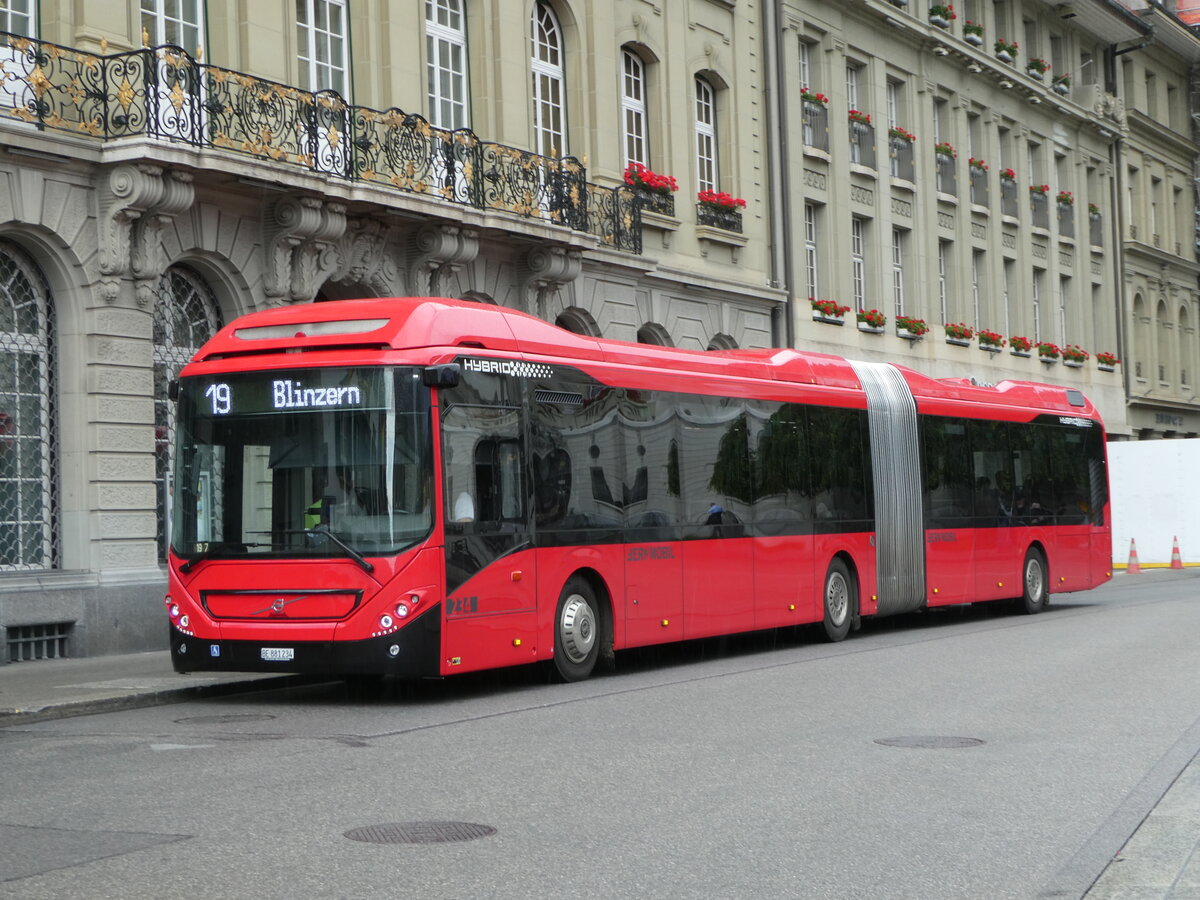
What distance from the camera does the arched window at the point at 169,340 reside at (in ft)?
65.0

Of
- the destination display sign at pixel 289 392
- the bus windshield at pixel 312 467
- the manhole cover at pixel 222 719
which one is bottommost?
the manhole cover at pixel 222 719

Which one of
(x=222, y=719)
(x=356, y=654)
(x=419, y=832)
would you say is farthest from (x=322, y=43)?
(x=419, y=832)

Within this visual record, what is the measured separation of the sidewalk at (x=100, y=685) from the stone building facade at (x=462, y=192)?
3.38ft

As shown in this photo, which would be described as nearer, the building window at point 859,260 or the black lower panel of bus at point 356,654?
the black lower panel of bus at point 356,654

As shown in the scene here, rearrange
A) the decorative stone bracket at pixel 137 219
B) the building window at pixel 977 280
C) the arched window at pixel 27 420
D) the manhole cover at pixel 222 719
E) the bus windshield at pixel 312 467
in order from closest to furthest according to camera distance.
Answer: the manhole cover at pixel 222 719 → the bus windshield at pixel 312 467 → the arched window at pixel 27 420 → the decorative stone bracket at pixel 137 219 → the building window at pixel 977 280

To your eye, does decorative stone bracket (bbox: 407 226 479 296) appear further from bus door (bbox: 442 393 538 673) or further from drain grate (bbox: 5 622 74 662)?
bus door (bbox: 442 393 538 673)

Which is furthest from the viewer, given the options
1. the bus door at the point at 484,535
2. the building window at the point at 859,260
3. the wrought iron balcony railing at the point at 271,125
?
the building window at the point at 859,260

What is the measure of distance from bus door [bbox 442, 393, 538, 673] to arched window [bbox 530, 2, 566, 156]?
42.3ft

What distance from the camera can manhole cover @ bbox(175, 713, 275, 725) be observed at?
1237 cm

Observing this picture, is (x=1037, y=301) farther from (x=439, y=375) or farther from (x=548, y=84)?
(x=439, y=375)

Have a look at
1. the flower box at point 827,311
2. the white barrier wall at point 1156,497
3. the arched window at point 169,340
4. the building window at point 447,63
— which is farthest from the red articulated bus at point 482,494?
the white barrier wall at point 1156,497

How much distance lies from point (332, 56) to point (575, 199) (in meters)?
4.21

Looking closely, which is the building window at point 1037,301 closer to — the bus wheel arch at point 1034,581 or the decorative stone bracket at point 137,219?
the bus wheel arch at point 1034,581

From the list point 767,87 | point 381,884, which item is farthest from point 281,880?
point 767,87
